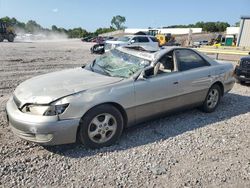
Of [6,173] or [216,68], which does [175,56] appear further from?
[6,173]

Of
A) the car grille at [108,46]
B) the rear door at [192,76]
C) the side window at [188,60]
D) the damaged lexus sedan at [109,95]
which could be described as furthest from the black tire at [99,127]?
the car grille at [108,46]

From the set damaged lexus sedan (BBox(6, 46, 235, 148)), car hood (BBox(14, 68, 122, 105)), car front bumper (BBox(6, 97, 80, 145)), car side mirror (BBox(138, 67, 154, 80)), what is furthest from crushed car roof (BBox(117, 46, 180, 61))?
car front bumper (BBox(6, 97, 80, 145))

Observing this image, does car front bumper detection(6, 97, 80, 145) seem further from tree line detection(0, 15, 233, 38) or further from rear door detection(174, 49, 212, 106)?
tree line detection(0, 15, 233, 38)

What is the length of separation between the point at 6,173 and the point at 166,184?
6.31 feet

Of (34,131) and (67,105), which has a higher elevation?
(67,105)

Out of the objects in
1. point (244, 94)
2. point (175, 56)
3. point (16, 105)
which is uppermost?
point (175, 56)

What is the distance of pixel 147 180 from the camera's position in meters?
3.10

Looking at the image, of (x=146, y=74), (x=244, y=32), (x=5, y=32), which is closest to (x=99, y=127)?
(x=146, y=74)

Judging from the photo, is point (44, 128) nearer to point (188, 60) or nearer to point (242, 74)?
point (188, 60)

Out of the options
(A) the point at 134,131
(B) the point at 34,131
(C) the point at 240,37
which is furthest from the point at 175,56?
(C) the point at 240,37

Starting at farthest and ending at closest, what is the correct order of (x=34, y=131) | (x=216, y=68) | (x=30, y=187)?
(x=216, y=68) → (x=34, y=131) → (x=30, y=187)

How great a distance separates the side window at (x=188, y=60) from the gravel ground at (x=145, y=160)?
1.10 meters

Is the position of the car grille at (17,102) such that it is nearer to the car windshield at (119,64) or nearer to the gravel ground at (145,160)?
the gravel ground at (145,160)

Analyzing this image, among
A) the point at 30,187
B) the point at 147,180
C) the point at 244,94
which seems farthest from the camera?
the point at 244,94
